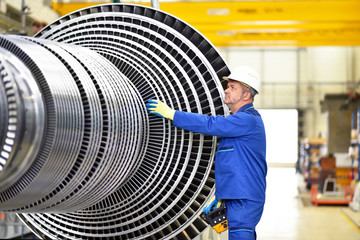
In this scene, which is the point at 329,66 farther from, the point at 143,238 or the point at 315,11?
the point at 143,238

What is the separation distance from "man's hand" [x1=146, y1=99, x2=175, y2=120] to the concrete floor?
20.0 feet

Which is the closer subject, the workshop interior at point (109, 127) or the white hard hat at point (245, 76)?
the workshop interior at point (109, 127)

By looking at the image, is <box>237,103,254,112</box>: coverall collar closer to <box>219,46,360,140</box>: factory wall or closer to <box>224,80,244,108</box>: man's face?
<box>224,80,244,108</box>: man's face

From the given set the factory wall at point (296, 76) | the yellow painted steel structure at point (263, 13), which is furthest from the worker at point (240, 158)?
the factory wall at point (296, 76)

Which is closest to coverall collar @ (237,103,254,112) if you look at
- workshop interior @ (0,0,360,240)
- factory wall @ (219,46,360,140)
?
workshop interior @ (0,0,360,240)

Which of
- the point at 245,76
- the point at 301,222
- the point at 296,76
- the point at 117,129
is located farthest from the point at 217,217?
the point at 296,76

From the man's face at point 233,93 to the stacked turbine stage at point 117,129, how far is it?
69 mm

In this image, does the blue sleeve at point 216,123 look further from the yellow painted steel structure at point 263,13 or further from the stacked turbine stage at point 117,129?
the yellow painted steel structure at point 263,13

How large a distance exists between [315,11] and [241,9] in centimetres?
169

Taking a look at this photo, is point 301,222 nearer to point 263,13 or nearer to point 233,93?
point 263,13

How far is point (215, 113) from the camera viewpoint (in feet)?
10.1

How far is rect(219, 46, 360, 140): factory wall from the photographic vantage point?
2702cm

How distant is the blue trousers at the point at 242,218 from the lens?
316cm

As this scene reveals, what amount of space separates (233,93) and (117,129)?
991 millimetres
